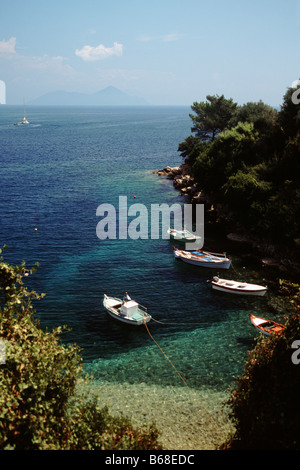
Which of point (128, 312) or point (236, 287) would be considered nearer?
point (128, 312)

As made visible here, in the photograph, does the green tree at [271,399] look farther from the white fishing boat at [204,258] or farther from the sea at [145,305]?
the white fishing boat at [204,258]

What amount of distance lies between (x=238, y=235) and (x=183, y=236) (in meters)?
9.64

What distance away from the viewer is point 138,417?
2322 cm

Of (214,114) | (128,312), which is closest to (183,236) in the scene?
(128,312)

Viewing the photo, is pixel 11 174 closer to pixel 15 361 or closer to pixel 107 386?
pixel 107 386

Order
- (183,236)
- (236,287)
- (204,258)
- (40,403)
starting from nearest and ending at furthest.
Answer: (40,403) < (236,287) < (204,258) < (183,236)

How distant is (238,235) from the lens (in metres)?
56.4

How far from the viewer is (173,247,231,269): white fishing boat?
45969 mm

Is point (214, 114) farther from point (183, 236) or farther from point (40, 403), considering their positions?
point (40, 403)

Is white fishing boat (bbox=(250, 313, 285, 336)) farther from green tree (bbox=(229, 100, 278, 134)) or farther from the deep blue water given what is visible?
green tree (bbox=(229, 100, 278, 134))

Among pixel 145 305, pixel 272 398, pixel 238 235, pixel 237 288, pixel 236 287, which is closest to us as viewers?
pixel 272 398

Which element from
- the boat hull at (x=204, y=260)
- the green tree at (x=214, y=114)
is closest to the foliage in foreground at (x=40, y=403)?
the boat hull at (x=204, y=260)
